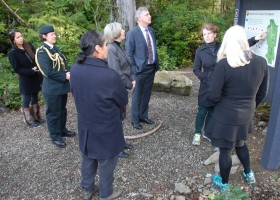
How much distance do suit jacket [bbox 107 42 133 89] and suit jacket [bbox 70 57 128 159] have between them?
105 centimetres

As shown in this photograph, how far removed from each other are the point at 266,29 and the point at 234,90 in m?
1.89

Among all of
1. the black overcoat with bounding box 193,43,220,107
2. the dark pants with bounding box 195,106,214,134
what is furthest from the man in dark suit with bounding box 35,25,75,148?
the dark pants with bounding box 195,106,214,134

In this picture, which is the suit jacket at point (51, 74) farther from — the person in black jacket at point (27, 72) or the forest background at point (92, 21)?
the forest background at point (92, 21)

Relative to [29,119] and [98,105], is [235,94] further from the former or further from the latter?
[29,119]

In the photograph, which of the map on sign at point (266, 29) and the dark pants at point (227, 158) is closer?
the dark pants at point (227, 158)

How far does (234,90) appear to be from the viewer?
286 centimetres

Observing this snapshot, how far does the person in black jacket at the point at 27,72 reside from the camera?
4.88 metres

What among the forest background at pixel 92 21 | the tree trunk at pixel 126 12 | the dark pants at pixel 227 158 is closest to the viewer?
the dark pants at pixel 227 158

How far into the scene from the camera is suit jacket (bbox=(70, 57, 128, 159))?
2.70m

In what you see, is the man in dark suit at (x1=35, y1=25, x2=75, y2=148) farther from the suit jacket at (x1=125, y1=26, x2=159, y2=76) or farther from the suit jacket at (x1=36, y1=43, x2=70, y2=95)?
the suit jacket at (x1=125, y1=26, x2=159, y2=76)

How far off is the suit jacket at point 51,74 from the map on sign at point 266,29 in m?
3.09

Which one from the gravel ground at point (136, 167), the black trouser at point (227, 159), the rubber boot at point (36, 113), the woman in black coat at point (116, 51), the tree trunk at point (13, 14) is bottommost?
the gravel ground at point (136, 167)

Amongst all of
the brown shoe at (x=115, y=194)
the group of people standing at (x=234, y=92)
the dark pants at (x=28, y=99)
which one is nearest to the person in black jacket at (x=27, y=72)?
the dark pants at (x=28, y=99)

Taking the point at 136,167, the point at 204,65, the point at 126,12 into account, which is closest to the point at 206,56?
the point at 204,65
